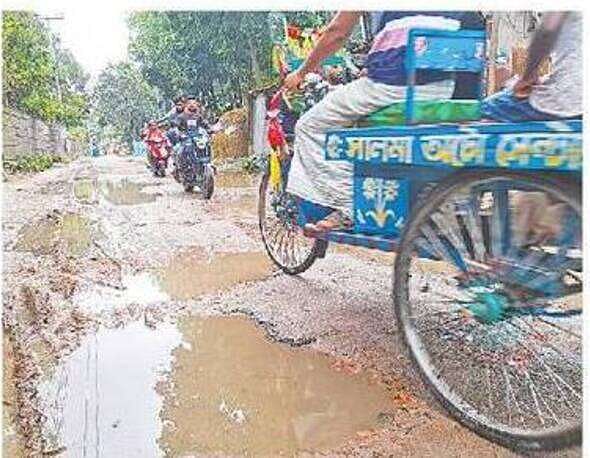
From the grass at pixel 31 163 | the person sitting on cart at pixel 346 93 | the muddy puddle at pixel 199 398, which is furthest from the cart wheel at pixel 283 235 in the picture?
the grass at pixel 31 163

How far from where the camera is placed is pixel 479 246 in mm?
1382

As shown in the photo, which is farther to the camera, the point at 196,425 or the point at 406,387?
the point at 406,387

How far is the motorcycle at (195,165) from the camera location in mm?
2730

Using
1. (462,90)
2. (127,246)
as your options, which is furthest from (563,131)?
(127,246)

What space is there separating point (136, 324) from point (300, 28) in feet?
2.76

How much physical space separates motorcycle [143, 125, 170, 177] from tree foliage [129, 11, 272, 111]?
0.19 metres

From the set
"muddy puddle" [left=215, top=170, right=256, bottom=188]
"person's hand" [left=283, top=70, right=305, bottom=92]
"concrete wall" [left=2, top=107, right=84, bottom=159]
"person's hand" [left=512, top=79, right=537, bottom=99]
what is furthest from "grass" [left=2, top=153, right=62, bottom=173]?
"person's hand" [left=512, top=79, right=537, bottom=99]

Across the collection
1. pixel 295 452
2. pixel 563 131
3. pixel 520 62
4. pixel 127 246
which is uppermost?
pixel 520 62

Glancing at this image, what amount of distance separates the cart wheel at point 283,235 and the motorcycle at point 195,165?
0.28 metres

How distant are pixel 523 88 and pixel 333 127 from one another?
62 cm

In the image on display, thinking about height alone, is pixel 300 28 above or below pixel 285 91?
above

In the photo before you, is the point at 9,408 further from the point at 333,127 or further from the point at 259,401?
the point at 333,127

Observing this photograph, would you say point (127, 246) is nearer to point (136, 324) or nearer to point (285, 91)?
point (136, 324)

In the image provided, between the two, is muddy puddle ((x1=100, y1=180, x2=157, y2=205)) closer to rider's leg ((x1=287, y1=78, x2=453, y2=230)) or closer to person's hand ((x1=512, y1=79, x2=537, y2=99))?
rider's leg ((x1=287, y1=78, x2=453, y2=230))
